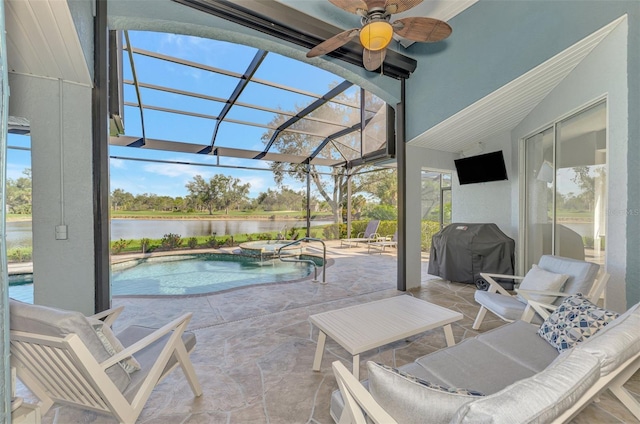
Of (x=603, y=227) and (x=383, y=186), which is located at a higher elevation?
(x=383, y=186)

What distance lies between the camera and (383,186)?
41.0ft

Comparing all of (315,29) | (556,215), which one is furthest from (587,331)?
(315,29)

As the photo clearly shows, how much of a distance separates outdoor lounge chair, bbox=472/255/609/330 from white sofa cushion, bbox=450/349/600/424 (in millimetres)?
2120

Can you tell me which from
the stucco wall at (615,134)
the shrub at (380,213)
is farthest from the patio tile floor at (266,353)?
the shrub at (380,213)

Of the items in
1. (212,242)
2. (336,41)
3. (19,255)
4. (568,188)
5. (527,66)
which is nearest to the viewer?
(336,41)

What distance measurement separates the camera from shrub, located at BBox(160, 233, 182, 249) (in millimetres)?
9648

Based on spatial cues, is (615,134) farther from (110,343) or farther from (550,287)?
(110,343)

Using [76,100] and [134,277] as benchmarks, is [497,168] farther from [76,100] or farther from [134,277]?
A: [134,277]

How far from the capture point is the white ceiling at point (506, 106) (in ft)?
10.3

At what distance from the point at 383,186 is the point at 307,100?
6.91 meters

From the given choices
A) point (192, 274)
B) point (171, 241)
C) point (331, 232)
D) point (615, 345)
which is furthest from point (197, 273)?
point (615, 345)

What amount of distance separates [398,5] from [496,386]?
3094 millimetres

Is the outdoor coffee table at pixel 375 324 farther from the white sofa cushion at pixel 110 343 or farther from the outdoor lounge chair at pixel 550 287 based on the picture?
the white sofa cushion at pixel 110 343

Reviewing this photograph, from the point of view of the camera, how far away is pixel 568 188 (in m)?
3.87
